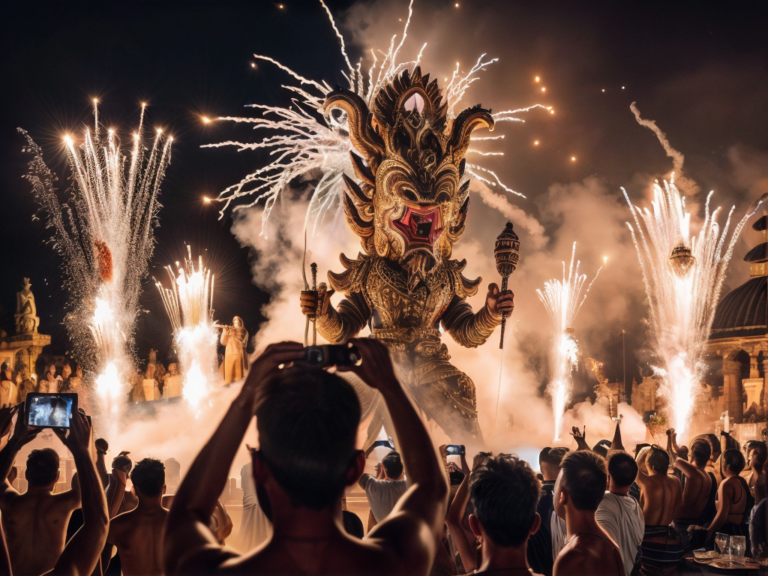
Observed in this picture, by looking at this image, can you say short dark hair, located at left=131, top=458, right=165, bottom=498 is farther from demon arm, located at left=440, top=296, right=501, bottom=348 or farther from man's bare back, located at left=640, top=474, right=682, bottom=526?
demon arm, located at left=440, top=296, right=501, bottom=348

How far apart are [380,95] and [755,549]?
538cm

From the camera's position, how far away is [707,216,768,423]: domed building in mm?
17188

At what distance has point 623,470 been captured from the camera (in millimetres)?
3133

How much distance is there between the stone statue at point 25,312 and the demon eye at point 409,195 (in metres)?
11.1

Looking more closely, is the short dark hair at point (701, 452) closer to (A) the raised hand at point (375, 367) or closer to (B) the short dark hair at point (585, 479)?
(B) the short dark hair at point (585, 479)

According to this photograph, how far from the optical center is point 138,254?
13.1 m

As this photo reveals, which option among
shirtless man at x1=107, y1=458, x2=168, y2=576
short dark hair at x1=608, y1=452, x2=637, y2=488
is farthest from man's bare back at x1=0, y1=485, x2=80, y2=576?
short dark hair at x1=608, y1=452, x2=637, y2=488

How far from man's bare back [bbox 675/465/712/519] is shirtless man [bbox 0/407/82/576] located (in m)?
4.57

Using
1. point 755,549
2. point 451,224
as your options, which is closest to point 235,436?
point 755,549

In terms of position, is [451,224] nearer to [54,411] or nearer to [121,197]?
[54,411]

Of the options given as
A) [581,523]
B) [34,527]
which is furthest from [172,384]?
[581,523]

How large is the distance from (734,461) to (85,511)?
4.82m

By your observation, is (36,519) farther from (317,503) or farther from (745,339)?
(745,339)

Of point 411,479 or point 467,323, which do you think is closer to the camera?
point 411,479
